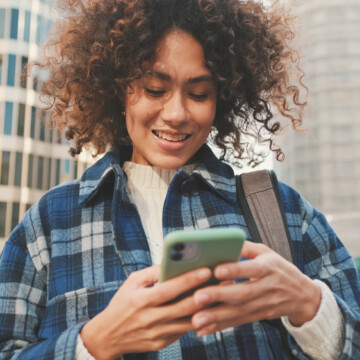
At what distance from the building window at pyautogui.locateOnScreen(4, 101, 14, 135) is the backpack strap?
22.8 metres

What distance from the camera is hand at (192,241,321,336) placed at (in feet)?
4.10

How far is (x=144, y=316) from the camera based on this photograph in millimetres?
1329

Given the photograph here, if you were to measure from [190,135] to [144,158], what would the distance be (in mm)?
248

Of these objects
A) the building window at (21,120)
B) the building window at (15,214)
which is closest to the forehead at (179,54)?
the building window at (15,214)

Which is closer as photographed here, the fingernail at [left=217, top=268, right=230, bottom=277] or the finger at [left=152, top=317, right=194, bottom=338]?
the fingernail at [left=217, top=268, right=230, bottom=277]

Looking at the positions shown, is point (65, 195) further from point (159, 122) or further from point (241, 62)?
point (241, 62)

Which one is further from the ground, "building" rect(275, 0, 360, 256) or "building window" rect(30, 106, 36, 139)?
"building" rect(275, 0, 360, 256)

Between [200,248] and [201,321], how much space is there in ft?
0.64

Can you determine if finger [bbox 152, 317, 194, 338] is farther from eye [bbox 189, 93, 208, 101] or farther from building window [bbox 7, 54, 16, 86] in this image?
building window [bbox 7, 54, 16, 86]

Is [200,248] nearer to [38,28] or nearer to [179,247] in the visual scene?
[179,247]

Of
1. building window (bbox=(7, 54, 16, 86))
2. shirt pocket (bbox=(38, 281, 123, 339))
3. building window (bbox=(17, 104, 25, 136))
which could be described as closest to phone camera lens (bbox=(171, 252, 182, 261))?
shirt pocket (bbox=(38, 281, 123, 339))

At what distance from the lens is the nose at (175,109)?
1.95 meters

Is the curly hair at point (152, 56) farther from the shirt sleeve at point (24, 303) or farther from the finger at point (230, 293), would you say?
the finger at point (230, 293)

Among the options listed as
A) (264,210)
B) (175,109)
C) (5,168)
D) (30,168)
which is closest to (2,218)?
(5,168)
